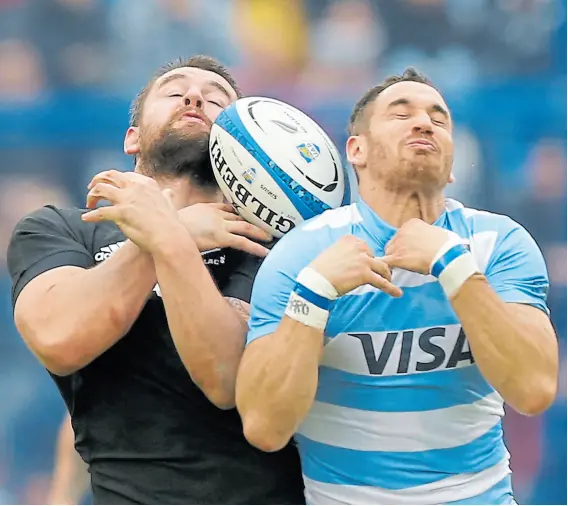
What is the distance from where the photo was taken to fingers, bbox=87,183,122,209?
1898 millimetres

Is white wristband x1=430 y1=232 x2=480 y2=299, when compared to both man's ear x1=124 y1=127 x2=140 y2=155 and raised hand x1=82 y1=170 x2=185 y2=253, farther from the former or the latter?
man's ear x1=124 y1=127 x2=140 y2=155

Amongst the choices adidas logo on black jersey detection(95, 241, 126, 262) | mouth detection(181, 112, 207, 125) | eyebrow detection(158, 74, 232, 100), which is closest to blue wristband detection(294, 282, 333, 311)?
adidas logo on black jersey detection(95, 241, 126, 262)

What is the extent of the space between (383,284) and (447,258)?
0.13 m

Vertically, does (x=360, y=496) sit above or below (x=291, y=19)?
below

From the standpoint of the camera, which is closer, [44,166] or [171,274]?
[171,274]

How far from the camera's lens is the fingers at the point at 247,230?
6.63ft

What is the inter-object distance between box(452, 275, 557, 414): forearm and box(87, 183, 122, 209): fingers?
74 cm

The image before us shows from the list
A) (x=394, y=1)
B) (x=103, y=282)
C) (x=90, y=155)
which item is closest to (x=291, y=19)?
(x=394, y=1)

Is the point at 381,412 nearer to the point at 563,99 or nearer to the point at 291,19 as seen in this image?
the point at 563,99

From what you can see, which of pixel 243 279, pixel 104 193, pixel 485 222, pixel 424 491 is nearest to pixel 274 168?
pixel 243 279

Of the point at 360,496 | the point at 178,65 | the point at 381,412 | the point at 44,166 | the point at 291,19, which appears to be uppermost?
the point at 291,19

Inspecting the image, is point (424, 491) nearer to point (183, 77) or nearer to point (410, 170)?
point (410, 170)

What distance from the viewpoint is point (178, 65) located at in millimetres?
2428

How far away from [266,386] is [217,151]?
67cm
